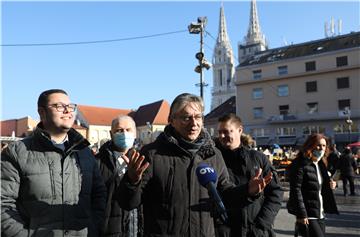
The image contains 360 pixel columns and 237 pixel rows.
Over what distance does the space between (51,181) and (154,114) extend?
247 feet

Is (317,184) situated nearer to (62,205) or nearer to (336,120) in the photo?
(62,205)

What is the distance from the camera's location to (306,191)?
471cm

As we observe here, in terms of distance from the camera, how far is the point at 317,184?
15.4ft

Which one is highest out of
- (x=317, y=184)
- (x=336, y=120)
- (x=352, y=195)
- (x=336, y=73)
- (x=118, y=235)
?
(x=336, y=73)

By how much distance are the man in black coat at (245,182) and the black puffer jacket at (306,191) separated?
71cm

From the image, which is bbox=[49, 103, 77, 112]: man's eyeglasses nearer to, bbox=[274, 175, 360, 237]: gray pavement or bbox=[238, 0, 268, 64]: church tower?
bbox=[274, 175, 360, 237]: gray pavement

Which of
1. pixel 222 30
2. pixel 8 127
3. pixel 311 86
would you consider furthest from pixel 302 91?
pixel 222 30

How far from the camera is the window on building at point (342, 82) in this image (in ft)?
153

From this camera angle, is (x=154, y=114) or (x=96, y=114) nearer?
(x=154, y=114)

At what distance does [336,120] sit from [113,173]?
47.4 m

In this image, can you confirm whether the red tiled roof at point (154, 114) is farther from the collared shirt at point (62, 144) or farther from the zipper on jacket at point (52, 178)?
the zipper on jacket at point (52, 178)

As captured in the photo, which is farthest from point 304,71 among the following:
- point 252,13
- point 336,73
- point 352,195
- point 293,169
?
point 252,13

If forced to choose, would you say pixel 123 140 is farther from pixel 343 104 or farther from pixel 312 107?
pixel 312 107

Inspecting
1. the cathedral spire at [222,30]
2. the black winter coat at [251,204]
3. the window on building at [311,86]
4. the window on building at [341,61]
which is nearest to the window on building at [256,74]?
the window on building at [311,86]
